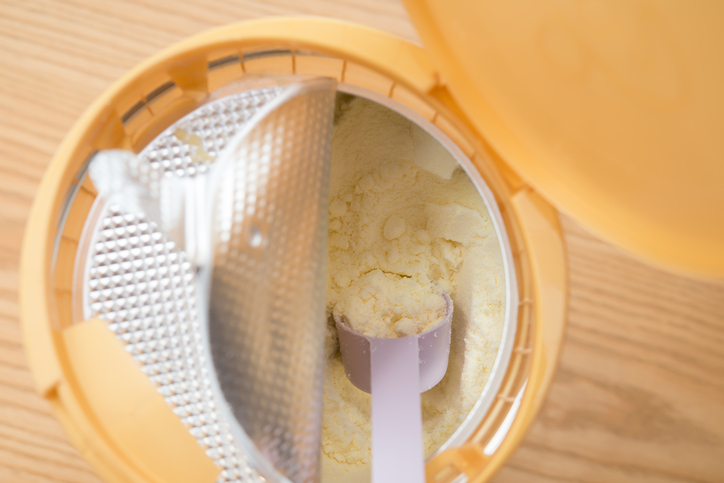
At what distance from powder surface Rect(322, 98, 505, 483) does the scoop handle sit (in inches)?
1.6

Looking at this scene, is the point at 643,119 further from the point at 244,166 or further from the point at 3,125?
the point at 3,125

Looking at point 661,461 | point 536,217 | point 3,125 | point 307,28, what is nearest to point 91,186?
point 3,125

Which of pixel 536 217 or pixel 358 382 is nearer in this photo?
pixel 536 217

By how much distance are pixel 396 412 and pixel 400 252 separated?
0.15 meters

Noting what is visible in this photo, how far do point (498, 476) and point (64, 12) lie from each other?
490 millimetres

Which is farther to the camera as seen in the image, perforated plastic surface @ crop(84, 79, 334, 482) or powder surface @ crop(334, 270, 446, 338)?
powder surface @ crop(334, 270, 446, 338)

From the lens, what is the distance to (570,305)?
0.36 m

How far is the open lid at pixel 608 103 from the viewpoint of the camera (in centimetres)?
23

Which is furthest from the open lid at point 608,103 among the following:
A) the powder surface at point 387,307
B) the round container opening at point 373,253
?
the powder surface at point 387,307

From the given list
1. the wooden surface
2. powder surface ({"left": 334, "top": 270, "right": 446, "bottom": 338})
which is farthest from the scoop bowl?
the wooden surface

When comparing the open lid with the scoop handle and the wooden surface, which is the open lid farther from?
the scoop handle

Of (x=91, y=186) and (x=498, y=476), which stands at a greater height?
(x=91, y=186)

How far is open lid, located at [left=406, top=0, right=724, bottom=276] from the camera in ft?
0.76

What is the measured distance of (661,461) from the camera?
357mm
